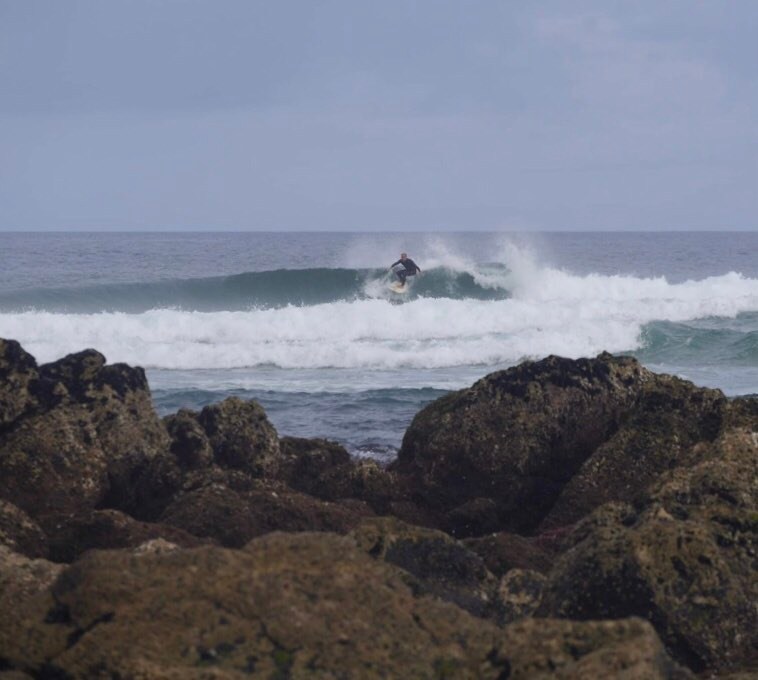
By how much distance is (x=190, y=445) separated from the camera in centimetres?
755

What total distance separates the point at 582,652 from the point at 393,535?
1755 mm

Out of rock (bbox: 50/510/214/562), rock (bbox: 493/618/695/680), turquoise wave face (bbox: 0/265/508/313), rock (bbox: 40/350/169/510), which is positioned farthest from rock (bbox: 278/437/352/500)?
turquoise wave face (bbox: 0/265/508/313)

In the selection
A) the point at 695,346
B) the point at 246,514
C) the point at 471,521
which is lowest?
the point at 471,521

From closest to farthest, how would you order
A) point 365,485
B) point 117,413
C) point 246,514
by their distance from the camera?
1. point 246,514
2. point 117,413
3. point 365,485

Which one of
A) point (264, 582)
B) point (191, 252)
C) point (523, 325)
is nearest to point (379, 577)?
point (264, 582)

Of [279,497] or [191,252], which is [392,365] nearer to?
[279,497]

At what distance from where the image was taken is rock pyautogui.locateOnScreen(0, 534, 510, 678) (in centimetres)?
296

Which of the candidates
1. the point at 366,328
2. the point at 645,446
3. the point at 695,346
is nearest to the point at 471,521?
the point at 645,446

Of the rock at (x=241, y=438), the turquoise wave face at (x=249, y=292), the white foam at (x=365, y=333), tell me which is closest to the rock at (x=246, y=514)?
the rock at (x=241, y=438)

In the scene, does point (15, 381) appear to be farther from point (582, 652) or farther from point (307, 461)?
point (582, 652)

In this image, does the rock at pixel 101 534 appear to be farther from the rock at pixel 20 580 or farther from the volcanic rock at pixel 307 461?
the volcanic rock at pixel 307 461

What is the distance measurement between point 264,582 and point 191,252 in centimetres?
6665

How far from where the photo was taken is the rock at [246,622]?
9.71 feet

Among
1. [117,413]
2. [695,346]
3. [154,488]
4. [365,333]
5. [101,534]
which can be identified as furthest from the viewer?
[365,333]
